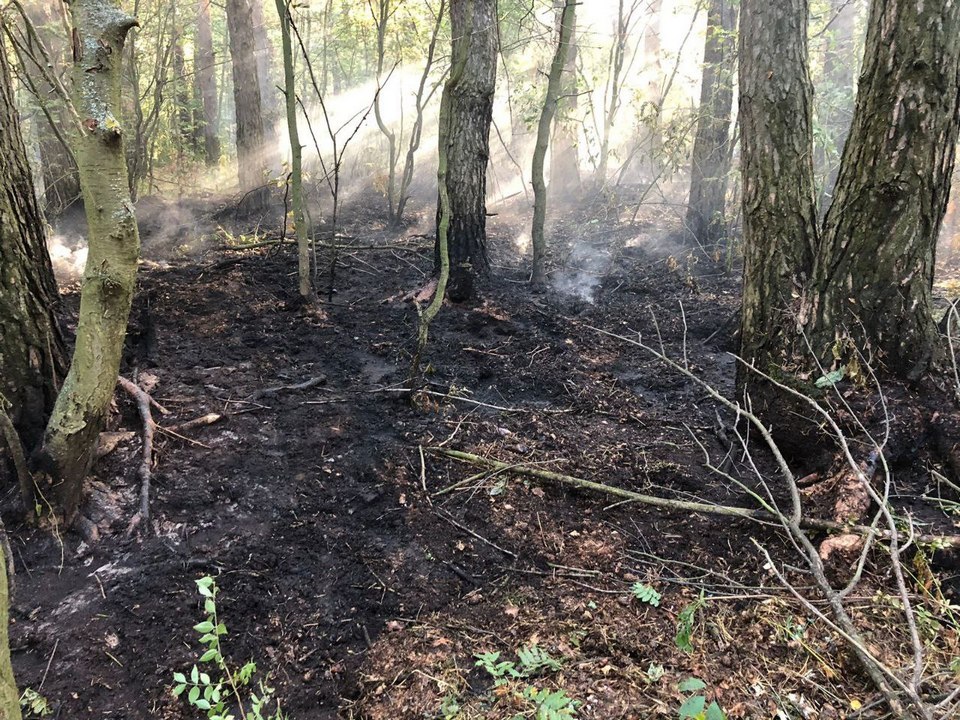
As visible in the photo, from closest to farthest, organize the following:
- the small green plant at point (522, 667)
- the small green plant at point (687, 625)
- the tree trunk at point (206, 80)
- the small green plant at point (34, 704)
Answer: the small green plant at point (34, 704), the small green plant at point (522, 667), the small green plant at point (687, 625), the tree trunk at point (206, 80)

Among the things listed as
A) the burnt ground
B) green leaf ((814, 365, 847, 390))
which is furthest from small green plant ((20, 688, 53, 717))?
green leaf ((814, 365, 847, 390))

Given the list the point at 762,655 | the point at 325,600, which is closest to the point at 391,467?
the point at 325,600

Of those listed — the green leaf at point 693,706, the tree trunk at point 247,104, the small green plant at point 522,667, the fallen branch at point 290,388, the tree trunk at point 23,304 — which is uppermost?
the tree trunk at point 247,104

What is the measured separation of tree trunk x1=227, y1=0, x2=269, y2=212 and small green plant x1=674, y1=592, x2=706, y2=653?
30.2 feet

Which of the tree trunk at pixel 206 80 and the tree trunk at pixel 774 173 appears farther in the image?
the tree trunk at pixel 206 80

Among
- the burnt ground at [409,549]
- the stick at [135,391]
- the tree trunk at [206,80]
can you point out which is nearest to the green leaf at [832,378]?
the burnt ground at [409,549]

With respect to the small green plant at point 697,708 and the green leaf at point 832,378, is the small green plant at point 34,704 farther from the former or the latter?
the green leaf at point 832,378

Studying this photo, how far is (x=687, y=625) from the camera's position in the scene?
213 cm

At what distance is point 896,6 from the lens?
9.16ft

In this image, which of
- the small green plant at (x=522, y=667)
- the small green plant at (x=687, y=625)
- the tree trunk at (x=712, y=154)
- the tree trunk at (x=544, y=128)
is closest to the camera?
the small green plant at (x=522, y=667)

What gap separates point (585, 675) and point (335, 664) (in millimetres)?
990

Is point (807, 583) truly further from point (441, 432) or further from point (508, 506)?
point (441, 432)

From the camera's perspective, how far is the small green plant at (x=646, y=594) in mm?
2438

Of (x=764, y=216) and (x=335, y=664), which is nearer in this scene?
(x=335, y=664)
